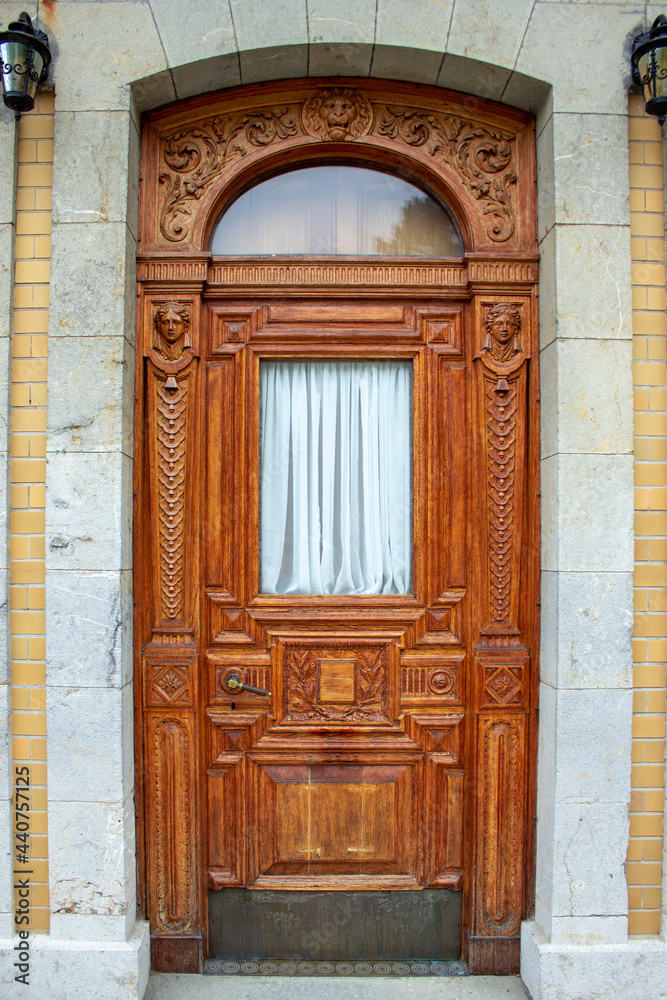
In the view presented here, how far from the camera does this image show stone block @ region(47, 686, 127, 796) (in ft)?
10.2

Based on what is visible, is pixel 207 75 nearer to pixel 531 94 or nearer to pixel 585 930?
pixel 531 94

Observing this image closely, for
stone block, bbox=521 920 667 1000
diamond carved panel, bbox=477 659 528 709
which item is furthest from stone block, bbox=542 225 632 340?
stone block, bbox=521 920 667 1000

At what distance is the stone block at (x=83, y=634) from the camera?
310cm

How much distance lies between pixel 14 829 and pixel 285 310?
298 centimetres

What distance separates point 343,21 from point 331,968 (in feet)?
15.8

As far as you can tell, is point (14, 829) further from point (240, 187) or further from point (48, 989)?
point (240, 187)

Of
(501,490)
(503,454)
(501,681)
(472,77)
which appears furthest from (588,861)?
(472,77)

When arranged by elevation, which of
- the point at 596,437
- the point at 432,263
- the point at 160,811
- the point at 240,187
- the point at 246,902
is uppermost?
the point at 240,187

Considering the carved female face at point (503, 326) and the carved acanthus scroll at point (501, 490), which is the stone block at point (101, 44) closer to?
the carved female face at point (503, 326)

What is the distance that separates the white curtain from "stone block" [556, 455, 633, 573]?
824mm

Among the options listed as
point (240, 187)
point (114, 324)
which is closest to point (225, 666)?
point (114, 324)

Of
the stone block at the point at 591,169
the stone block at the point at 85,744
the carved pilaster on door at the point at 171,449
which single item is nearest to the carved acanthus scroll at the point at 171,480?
the carved pilaster on door at the point at 171,449

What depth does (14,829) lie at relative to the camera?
3137 millimetres

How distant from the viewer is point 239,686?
11.0 ft
